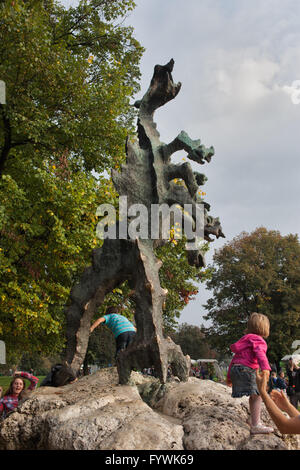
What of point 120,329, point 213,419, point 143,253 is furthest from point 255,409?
point 120,329

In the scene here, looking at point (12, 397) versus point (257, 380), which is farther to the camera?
point (12, 397)

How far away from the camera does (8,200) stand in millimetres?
9461

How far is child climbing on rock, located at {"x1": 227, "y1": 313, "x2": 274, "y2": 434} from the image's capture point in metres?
3.87

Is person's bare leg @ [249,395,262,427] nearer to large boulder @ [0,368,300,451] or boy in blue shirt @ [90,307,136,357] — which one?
large boulder @ [0,368,300,451]

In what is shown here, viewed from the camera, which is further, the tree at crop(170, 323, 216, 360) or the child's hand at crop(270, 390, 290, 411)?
the tree at crop(170, 323, 216, 360)

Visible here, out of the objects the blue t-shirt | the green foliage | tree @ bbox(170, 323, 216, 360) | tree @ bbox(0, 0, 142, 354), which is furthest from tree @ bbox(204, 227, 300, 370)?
tree @ bbox(170, 323, 216, 360)

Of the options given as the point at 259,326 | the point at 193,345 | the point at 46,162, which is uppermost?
the point at 46,162

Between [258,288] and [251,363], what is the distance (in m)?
26.9

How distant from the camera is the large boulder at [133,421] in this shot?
348 cm

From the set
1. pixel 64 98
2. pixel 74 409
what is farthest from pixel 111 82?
pixel 74 409

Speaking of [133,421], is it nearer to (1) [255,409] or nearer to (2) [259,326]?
(1) [255,409]

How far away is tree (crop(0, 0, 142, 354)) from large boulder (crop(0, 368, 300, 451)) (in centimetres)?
483

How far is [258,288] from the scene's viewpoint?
1171 inches

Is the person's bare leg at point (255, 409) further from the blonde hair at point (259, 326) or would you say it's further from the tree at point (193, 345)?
the tree at point (193, 345)
